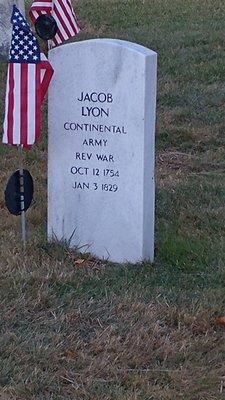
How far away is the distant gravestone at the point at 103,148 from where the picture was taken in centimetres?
604

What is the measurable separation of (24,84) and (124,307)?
166 cm

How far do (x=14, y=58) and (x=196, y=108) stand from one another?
17.6 feet

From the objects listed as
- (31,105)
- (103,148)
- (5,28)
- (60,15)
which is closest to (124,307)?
(103,148)

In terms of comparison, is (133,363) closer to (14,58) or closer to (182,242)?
(182,242)

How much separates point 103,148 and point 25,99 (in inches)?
24.0

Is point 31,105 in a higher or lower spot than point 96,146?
higher

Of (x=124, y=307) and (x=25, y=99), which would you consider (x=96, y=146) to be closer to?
(x=25, y=99)

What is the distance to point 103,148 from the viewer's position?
6285mm

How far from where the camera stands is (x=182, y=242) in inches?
258

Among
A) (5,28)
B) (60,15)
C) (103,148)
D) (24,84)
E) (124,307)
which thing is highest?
(5,28)

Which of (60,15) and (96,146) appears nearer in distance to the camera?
(96,146)

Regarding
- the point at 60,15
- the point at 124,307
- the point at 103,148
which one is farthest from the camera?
the point at 60,15

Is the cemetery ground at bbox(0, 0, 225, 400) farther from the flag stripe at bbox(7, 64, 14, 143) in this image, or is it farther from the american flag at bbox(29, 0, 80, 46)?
the american flag at bbox(29, 0, 80, 46)

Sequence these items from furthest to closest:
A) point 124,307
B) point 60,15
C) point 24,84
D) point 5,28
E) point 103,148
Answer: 1. point 5,28
2. point 60,15
3. point 103,148
4. point 24,84
5. point 124,307
